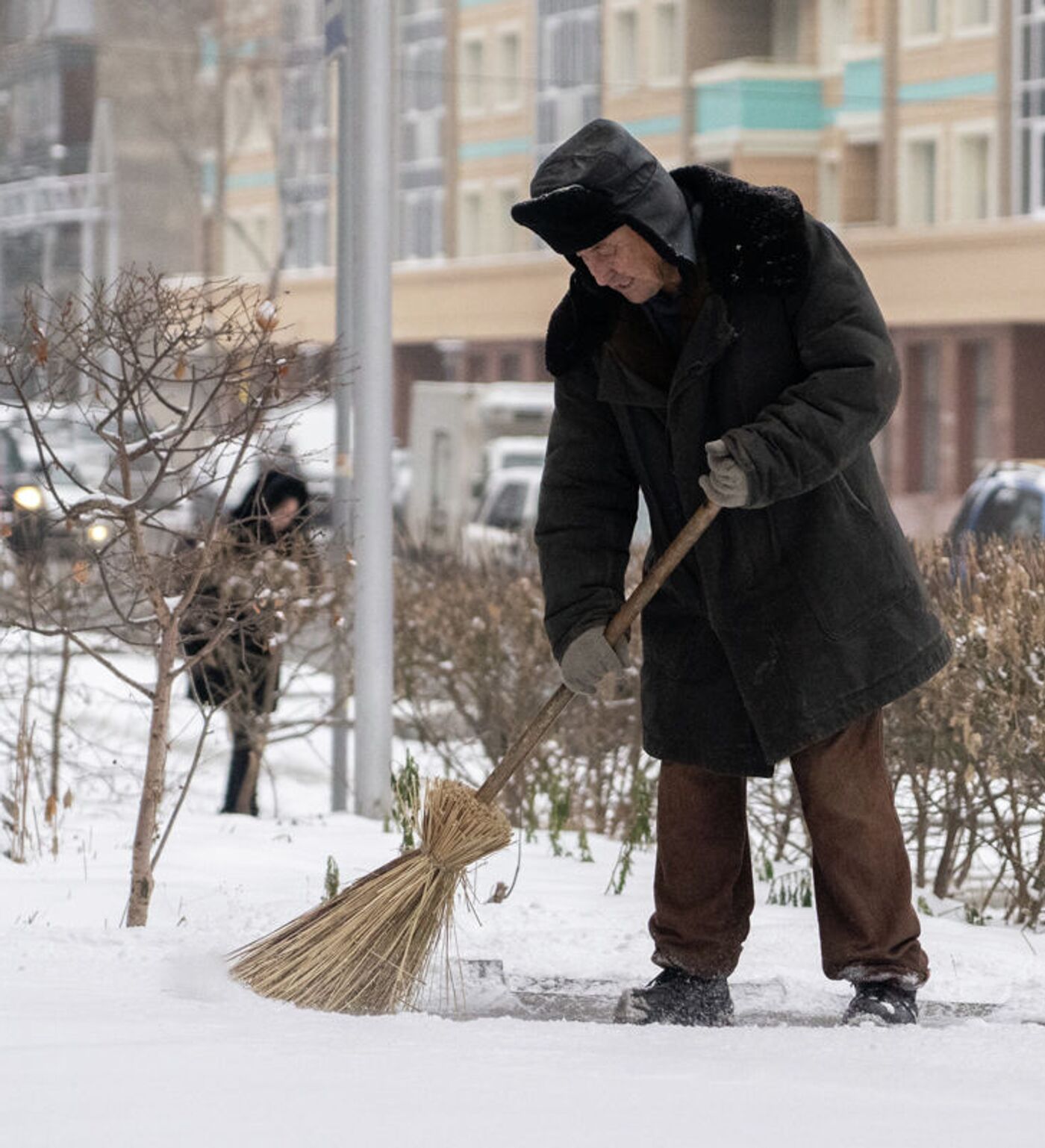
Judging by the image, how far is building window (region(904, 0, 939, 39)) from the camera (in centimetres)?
2903

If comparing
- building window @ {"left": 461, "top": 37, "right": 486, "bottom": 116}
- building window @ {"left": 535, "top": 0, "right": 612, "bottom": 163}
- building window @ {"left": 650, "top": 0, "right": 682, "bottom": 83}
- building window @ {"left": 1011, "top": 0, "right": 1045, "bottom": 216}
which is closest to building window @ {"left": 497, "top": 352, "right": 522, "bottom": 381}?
building window @ {"left": 535, "top": 0, "right": 612, "bottom": 163}

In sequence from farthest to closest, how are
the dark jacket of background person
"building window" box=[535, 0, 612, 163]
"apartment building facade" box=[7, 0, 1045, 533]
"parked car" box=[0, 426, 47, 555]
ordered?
"building window" box=[535, 0, 612, 163] → "apartment building facade" box=[7, 0, 1045, 533] → "parked car" box=[0, 426, 47, 555] → the dark jacket of background person

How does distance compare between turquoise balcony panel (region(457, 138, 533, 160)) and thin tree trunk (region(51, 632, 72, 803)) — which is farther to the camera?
turquoise balcony panel (region(457, 138, 533, 160))

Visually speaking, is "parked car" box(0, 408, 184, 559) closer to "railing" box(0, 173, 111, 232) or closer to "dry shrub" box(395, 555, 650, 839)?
"dry shrub" box(395, 555, 650, 839)

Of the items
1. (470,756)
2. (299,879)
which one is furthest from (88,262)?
(299,879)

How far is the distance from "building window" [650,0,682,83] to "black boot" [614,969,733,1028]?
29.1m

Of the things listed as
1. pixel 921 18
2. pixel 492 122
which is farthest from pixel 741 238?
pixel 492 122

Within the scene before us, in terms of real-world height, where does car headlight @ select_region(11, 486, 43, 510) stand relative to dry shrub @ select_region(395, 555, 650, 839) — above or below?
above

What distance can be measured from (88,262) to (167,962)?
3369 centimetres

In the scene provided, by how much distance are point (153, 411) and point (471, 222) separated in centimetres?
3159

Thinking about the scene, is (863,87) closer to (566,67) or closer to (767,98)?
(767,98)

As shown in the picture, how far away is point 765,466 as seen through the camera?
12.6 ft

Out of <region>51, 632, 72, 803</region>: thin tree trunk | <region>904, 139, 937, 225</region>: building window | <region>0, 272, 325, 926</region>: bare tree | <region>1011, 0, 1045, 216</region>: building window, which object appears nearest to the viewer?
<region>0, 272, 325, 926</region>: bare tree

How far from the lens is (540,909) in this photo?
5.16m
